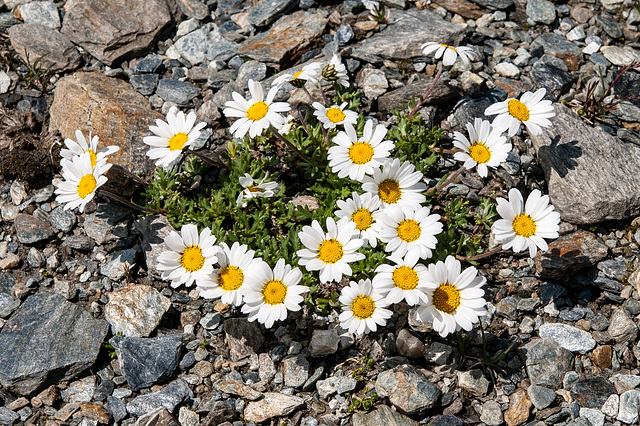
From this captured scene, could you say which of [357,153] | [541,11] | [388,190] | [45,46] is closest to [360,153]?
[357,153]

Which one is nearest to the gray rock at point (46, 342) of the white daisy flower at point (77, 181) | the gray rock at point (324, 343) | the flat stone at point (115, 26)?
the white daisy flower at point (77, 181)

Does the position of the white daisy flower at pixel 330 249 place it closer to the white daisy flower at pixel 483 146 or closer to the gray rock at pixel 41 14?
the white daisy flower at pixel 483 146

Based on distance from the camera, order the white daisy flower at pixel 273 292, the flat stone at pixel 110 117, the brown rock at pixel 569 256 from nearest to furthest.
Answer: the white daisy flower at pixel 273 292 → the brown rock at pixel 569 256 → the flat stone at pixel 110 117

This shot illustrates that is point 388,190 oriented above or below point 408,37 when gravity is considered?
below

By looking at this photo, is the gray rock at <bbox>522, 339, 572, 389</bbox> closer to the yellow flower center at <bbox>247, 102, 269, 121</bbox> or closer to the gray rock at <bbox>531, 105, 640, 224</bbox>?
the gray rock at <bbox>531, 105, 640, 224</bbox>

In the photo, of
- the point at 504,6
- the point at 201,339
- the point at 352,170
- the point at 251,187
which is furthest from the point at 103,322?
the point at 504,6

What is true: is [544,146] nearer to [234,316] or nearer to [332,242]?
[332,242]

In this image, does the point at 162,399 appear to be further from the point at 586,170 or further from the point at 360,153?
the point at 586,170
